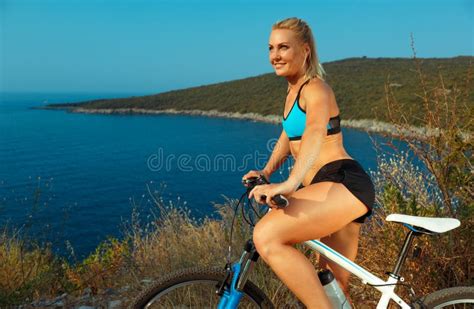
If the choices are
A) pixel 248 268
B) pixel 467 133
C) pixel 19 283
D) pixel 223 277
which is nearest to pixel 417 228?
pixel 248 268

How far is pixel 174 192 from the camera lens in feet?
118

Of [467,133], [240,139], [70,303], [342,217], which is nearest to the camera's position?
[342,217]

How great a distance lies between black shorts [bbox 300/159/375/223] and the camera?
2.26m

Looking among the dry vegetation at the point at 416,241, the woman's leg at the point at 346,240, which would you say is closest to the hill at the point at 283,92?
the dry vegetation at the point at 416,241

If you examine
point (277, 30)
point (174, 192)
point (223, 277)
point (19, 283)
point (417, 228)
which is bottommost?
point (174, 192)

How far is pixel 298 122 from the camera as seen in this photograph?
2354 mm

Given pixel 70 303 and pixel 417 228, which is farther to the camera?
pixel 70 303

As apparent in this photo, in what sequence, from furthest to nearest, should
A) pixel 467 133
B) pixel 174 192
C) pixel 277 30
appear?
pixel 174 192 < pixel 467 133 < pixel 277 30

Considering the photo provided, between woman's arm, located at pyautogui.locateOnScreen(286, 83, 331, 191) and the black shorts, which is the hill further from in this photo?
woman's arm, located at pyautogui.locateOnScreen(286, 83, 331, 191)

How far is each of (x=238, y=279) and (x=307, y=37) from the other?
52.4 inches

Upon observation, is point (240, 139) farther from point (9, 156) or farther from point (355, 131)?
point (9, 156)

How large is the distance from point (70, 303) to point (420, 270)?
3153 millimetres

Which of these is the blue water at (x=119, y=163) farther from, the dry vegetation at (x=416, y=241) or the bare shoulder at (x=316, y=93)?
the bare shoulder at (x=316, y=93)
